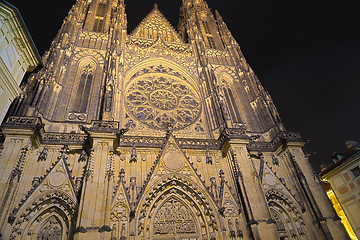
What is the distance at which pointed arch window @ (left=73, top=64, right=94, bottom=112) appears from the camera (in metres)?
12.1

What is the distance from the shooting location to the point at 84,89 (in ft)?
42.4

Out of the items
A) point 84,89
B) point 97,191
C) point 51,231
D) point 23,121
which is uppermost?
→ point 84,89

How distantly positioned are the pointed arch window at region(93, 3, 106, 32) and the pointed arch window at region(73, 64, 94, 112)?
4427 millimetres

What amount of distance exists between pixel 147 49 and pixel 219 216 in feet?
38.1

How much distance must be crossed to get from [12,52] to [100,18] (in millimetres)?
13606

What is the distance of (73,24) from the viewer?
1575 centimetres

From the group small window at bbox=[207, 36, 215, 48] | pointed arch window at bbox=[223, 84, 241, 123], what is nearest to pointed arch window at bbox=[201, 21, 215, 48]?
small window at bbox=[207, 36, 215, 48]

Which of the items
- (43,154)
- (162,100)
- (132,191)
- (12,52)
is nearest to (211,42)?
(162,100)

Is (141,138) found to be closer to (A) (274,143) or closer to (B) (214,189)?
(B) (214,189)

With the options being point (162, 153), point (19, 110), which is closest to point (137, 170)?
point (162, 153)

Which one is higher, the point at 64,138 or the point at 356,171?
the point at 64,138

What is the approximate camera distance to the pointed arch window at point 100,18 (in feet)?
56.2

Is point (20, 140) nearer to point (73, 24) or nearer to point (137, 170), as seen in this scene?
point (137, 170)

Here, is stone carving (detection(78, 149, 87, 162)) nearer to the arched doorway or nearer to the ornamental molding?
the ornamental molding
